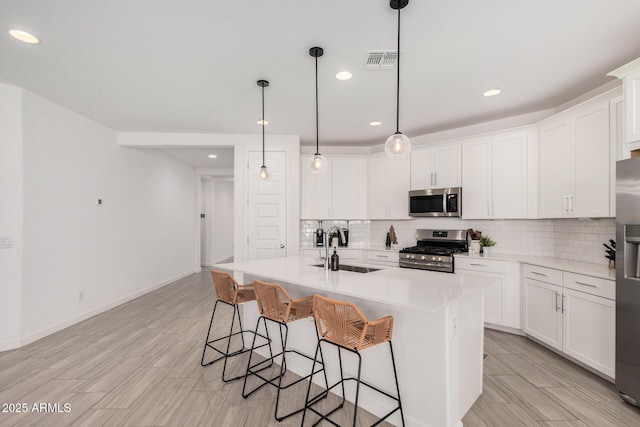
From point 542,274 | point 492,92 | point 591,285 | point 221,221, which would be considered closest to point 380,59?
point 492,92

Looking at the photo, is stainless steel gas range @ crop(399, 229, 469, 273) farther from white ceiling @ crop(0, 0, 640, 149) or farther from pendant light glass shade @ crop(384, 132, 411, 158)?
pendant light glass shade @ crop(384, 132, 411, 158)

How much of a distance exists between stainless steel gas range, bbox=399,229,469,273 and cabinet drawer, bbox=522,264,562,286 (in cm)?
84

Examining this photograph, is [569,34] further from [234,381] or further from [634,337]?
[234,381]

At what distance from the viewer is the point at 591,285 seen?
271 centimetres

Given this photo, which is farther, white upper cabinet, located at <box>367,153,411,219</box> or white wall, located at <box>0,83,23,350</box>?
white upper cabinet, located at <box>367,153,411,219</box>

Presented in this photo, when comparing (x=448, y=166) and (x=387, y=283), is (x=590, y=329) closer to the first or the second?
(x=387, y=283)

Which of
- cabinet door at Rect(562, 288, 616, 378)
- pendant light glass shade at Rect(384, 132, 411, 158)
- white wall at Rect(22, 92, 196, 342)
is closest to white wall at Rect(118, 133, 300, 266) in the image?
white wall at Rect(22, 92, 196, 342)

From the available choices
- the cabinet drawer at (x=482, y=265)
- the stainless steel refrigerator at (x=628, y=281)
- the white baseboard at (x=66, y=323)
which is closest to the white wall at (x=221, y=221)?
the white baseboard at (x=66, y=323)

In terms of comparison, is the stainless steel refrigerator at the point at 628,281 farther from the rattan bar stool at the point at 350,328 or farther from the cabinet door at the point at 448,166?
the cabinet door at the point at 448,166

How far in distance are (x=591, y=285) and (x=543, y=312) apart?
28.0 inches

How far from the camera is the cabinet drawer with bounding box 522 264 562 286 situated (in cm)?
310

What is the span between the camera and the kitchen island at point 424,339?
1.89 metres

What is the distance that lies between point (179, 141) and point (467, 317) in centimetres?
466

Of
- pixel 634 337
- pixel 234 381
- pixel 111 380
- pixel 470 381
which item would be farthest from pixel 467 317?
pixel 111 380
